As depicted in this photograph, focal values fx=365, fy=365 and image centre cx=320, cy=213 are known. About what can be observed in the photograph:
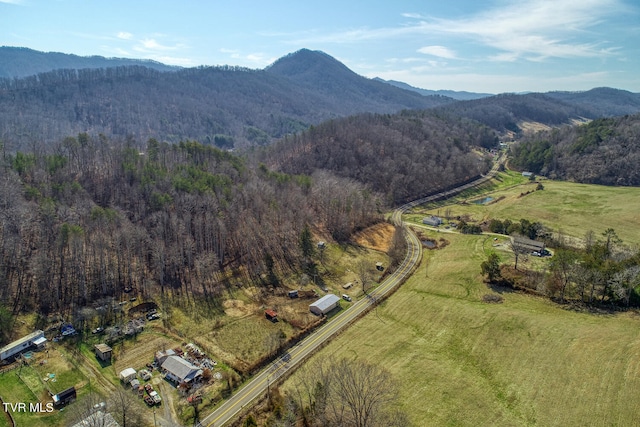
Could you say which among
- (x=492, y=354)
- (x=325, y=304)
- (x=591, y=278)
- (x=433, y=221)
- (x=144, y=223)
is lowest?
(x=325, y=304)

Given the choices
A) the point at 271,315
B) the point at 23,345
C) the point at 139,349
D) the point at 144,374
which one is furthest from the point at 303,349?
the point at 23,345

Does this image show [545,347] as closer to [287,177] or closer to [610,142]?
[287,177]

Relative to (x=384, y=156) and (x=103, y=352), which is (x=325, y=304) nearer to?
(x=103, y=352)

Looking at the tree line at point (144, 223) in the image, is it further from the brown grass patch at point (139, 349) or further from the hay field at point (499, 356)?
the hay field at point (499, 356)

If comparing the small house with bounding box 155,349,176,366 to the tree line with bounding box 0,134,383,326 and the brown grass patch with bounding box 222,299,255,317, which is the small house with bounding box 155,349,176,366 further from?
the tree line with bounding box 0,134,383,326

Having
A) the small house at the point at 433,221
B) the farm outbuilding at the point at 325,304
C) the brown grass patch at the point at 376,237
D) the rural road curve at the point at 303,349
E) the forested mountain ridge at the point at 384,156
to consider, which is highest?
the forested mountain ridge at the point at 384,156

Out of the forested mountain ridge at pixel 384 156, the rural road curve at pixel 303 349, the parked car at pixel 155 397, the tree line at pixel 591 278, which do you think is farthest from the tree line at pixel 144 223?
the tree line at pixel 591 278
